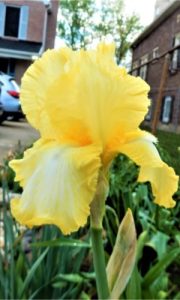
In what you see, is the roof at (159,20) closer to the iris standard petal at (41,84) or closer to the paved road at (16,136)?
the paved road at (16,136)

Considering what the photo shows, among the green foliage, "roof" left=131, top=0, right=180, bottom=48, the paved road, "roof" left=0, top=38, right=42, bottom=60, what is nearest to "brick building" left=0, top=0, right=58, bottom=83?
"roof" left=0, top=38, right=42, bottom=60

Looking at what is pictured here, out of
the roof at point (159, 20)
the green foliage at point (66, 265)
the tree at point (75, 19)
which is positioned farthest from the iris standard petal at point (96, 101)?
the tree at point (75, 19)

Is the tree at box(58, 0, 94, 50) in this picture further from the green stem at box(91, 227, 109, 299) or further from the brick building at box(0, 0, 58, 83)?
the green stem at box(91, 227, 109, 299)

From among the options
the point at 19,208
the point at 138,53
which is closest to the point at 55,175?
the point at 19,208

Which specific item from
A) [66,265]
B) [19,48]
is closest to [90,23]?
[19,48]

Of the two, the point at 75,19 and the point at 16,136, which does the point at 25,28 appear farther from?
the point at 75,19

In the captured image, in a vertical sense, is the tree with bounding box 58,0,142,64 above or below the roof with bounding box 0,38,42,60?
above
